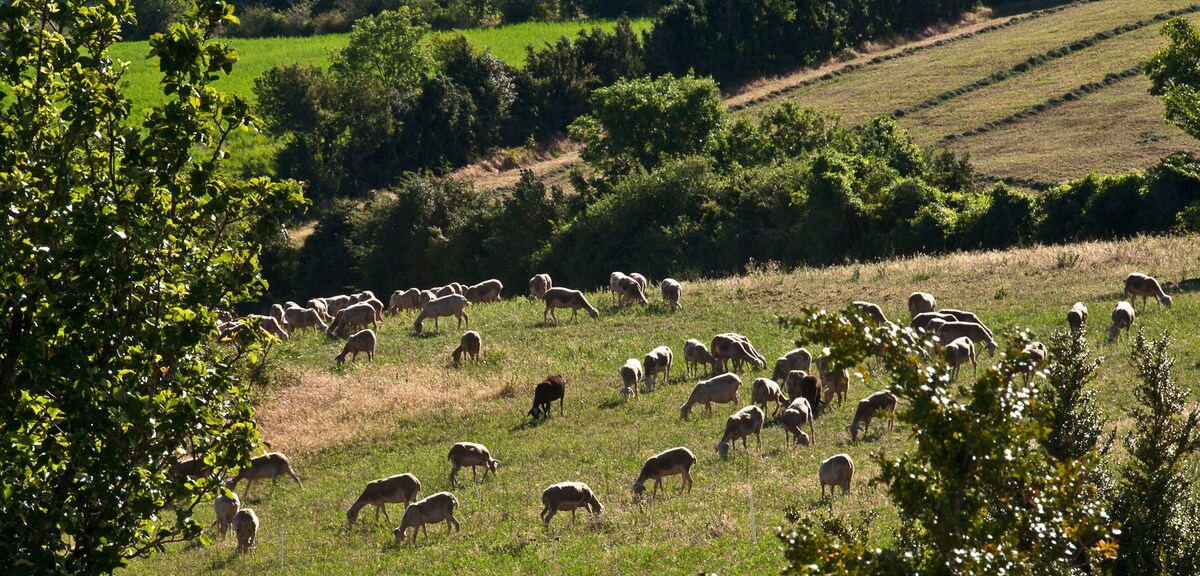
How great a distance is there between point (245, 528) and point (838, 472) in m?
10.3

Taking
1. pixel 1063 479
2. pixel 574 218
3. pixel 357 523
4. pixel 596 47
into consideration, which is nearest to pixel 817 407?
pixel 357 523

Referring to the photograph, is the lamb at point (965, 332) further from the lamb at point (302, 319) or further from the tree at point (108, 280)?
the lamb at point (302, 319)

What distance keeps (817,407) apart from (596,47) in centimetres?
8074

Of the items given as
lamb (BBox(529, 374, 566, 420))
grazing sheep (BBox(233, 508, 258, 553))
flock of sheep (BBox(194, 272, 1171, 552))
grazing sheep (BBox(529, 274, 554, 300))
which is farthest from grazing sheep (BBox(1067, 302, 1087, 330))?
grazing sheep (BBox(529, 274, 554, 300))

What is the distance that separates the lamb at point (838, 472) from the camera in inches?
816

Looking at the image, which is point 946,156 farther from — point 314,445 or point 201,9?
point 201,9

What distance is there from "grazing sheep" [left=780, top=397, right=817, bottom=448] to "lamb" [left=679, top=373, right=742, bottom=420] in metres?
2.52

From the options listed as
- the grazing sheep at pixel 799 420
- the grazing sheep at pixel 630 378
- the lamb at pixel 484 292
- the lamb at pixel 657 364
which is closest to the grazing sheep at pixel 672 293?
the lamb at pixel 484 292

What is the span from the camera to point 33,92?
1191 cm

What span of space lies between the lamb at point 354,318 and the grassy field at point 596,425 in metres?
0.75

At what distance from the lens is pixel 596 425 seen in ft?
95.7

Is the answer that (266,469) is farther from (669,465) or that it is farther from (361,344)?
(669,465)

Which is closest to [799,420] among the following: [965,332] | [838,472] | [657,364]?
[838,472]

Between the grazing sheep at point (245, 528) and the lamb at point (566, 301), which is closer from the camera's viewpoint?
the grazing sheep at point (245, 528)
